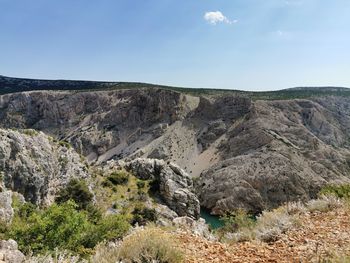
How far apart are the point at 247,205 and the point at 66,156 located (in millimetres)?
55369

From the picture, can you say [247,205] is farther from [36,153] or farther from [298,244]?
[298,244]

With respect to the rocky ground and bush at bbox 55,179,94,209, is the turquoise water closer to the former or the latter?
bush at bbox 55,179,94,209

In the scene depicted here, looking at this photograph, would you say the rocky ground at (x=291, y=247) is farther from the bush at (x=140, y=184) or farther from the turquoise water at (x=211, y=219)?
the turquoise water at (x=211, y=219)

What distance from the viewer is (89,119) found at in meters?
164

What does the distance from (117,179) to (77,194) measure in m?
11.4

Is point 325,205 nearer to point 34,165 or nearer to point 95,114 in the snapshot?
point 34,165

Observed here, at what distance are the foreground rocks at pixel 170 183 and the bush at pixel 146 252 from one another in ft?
160

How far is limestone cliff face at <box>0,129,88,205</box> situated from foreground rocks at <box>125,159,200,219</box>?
12821 millimetres

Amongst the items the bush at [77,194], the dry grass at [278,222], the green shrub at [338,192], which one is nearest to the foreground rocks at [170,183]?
the bush at [77,194]

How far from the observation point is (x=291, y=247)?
26.3 feet

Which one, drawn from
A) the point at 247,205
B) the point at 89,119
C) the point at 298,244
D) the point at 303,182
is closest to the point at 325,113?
Result: the point at 303,182

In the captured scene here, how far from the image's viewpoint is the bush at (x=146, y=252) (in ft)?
23.0

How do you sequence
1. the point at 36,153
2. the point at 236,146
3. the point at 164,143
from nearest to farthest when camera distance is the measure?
the point at 36,153 < the point at 236,146 < the point at 164,143

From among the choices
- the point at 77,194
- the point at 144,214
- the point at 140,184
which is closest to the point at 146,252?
the point at 77,194
